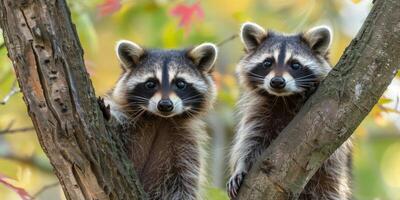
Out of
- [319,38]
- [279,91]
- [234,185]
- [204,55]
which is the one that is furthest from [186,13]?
[234,185]

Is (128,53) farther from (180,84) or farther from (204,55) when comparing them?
(204,55)

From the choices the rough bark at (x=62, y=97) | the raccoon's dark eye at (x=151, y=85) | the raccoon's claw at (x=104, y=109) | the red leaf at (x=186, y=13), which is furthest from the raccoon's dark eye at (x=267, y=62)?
the rough bark at (x=62, y=97)

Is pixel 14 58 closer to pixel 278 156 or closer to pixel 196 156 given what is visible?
pixel 278 156

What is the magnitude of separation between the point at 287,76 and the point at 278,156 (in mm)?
1484

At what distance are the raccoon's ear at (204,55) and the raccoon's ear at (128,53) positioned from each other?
445mm

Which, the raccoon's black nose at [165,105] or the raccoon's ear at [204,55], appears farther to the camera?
the raccoon's ear at [204,55]

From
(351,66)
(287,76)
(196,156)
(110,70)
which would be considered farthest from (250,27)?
(110,70)

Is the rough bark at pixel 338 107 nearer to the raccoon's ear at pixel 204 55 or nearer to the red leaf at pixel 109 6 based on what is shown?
the raccoon's ear at pixel 204 55

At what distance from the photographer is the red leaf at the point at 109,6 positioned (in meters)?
7.65

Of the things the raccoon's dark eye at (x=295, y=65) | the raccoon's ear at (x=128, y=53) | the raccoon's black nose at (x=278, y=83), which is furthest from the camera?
the raccoon's ear at (x=128, y=53)

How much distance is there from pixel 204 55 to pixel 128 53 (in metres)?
0.64

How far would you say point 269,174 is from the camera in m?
5.06

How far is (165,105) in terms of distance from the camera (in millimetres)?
6145

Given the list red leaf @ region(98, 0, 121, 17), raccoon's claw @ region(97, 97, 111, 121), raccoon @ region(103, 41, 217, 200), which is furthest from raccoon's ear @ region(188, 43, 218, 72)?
raccoon's claw @ region(97, 97, 111, 121)
